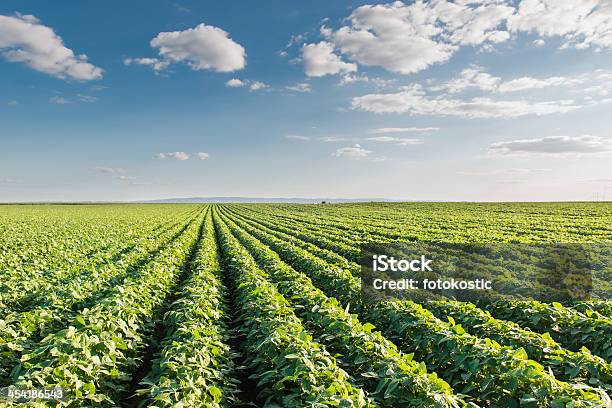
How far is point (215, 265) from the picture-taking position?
1433 cm

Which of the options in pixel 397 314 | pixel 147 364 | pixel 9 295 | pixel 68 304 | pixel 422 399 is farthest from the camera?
pixel 9 295

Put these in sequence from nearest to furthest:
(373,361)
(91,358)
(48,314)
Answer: (91,358) → (373,361) → (48,314)

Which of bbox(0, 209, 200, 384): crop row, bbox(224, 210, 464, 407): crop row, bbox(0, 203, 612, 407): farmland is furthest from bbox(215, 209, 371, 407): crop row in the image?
bbox(0, 209, 200, 384): crop row

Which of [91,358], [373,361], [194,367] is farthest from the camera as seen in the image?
[373,361]

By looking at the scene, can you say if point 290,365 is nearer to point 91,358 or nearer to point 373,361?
point 373,361

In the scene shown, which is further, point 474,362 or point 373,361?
point 373,361

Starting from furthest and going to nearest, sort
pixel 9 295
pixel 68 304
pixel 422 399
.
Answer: pixel 9 295 → pixel 68 304 → pixel 422 399

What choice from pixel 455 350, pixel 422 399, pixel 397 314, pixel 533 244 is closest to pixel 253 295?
pixel 397 314

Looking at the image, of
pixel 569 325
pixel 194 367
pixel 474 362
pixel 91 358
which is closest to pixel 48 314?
pixel 91 358

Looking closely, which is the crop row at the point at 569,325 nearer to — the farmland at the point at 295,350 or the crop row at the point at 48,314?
the farmland at the point at 295,350

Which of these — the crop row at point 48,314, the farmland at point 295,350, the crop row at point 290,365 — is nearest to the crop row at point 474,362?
the farmland at point 295,350

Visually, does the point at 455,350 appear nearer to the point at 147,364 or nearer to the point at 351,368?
the point at 351,368

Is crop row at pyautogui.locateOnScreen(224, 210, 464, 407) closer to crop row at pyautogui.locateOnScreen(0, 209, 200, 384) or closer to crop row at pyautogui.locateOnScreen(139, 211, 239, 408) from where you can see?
crop row at pyautogui.locateOnScreen(139, 211, 239, 408)

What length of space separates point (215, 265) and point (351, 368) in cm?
943
